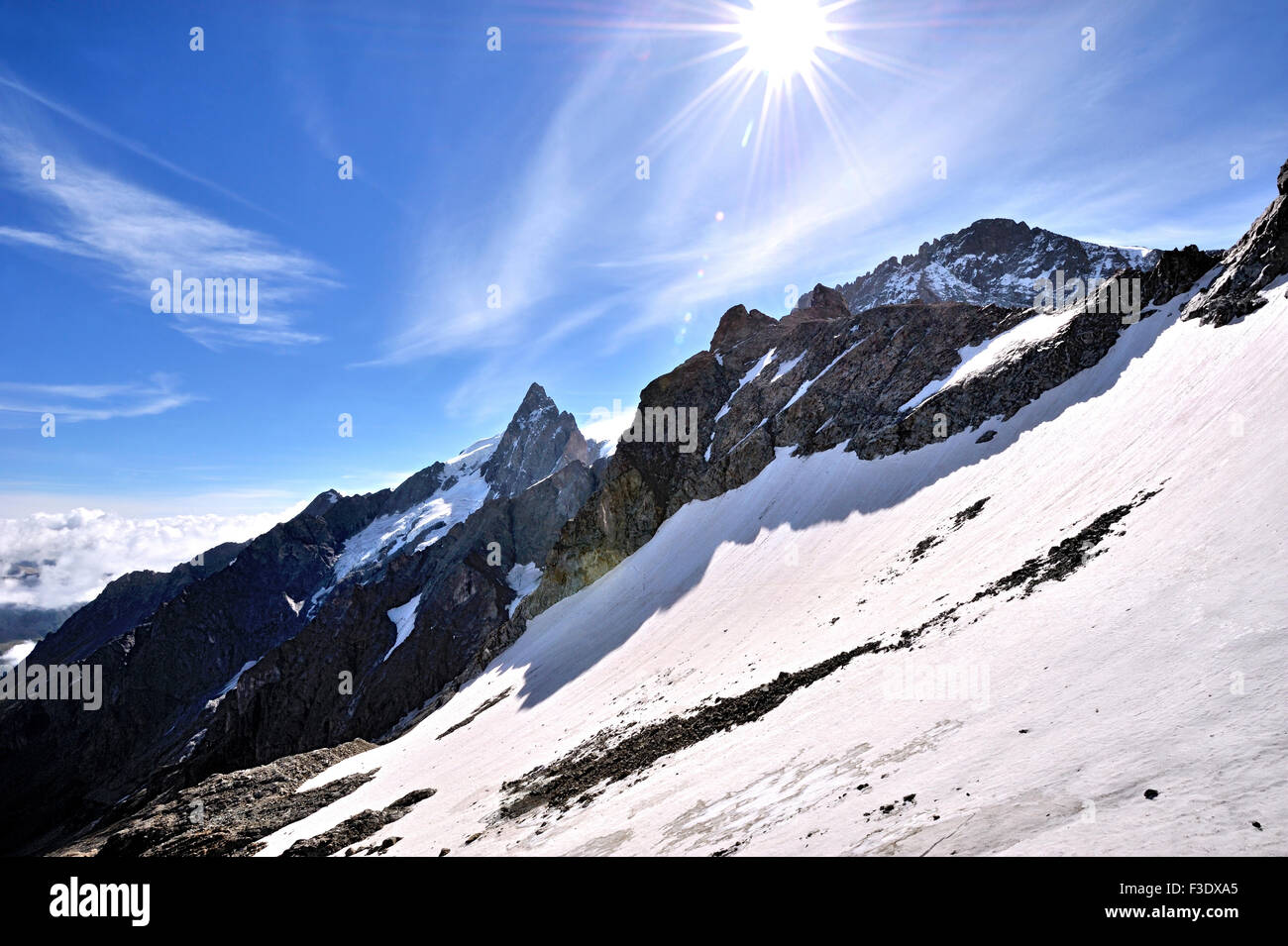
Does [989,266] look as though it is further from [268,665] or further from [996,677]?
[268,665]

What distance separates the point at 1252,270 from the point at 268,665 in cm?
13941

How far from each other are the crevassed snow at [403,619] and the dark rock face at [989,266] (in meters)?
136

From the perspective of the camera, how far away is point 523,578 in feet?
348

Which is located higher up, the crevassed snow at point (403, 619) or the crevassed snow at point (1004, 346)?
the crevassed snow at point (1004, 346)

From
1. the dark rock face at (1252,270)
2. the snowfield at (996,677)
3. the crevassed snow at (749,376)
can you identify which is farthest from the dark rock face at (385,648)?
the dark rock face at (1252,270)

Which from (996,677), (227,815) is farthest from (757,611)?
(227,815)

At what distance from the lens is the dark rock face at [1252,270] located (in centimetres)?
2519

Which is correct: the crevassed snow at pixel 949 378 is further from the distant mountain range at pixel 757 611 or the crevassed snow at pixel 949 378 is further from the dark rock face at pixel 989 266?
the dark rock face at pixel 989 266

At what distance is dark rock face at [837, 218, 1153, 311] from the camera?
147m

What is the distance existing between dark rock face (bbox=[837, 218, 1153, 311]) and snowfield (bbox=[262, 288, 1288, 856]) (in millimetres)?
127260
